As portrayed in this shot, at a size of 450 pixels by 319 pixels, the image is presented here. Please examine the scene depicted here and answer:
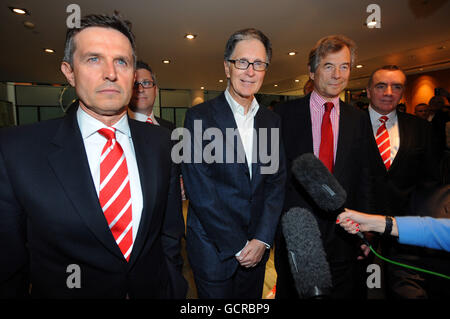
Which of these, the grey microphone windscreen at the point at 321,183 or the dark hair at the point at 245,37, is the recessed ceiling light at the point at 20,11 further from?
the grey microphone windscreen at the point at 321,183

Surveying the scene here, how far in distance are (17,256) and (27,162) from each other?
37cm

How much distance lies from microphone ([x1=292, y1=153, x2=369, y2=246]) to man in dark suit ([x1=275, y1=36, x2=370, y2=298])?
39 cm

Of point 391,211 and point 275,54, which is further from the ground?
point 275,54

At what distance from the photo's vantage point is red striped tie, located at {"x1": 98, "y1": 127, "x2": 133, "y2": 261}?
965 millimetres

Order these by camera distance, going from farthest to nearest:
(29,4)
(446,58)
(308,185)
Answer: (446,58)
(29,4)
(308,185)

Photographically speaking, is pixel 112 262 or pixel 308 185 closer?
pixel 112 262

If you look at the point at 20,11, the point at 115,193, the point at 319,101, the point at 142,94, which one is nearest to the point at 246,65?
the point at 319,101

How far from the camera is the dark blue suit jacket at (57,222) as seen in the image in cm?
86

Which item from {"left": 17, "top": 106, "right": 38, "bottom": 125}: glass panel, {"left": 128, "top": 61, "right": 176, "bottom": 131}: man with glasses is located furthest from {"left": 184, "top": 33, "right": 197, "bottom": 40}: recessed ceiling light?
{"left": 17, "top": 106, "right": 38, "bottom": 125}: glass panel

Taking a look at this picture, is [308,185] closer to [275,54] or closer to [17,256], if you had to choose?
[17,256]

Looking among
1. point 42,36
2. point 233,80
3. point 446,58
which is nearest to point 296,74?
point 446,58

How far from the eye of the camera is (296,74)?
32.3 feet

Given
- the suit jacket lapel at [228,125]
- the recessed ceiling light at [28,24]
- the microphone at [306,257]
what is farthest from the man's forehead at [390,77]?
the recessed ceiling light at [28,24]

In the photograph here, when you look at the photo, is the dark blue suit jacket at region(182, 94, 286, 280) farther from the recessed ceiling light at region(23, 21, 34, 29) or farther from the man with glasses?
the recessed ceiling light at region(23, 21, 34, 29)
